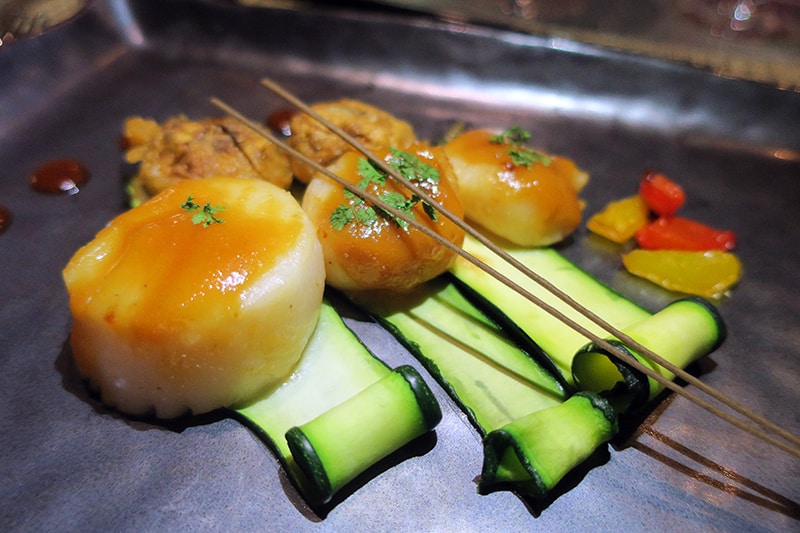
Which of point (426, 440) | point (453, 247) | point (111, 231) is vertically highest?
point (453, 247)

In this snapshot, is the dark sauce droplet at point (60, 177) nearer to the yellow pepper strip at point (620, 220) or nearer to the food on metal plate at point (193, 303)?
the food on metal plate at point (193, 303)

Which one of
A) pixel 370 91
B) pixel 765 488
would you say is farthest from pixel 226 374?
pixel 370 91

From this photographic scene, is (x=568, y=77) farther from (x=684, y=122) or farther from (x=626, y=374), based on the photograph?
(x=626, y=374)

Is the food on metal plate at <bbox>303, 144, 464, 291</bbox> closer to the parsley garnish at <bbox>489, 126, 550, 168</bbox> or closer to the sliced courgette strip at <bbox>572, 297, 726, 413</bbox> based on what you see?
the parsley garnish at <bbox>489, 126, 550, 168</bbox>

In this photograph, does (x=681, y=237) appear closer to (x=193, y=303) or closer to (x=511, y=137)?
(x=511, y=137)

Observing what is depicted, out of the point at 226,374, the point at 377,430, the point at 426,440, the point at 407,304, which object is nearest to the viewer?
the point at 377,430
